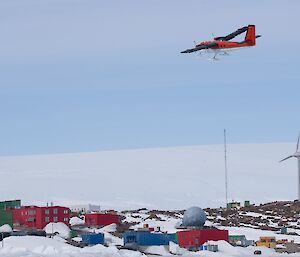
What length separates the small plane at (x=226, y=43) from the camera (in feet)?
305

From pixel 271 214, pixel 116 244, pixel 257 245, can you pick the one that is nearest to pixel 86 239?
pixel 116 244

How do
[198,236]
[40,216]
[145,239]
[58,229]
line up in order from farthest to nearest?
[40,216] → [58,229] → [198,236] → [145,239]

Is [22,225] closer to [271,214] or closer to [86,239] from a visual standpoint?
[86,239]

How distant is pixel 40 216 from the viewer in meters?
99.4

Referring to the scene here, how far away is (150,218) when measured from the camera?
11238cm

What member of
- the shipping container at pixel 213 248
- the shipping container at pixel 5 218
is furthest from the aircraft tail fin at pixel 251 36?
the shipping container at pixel 5 218

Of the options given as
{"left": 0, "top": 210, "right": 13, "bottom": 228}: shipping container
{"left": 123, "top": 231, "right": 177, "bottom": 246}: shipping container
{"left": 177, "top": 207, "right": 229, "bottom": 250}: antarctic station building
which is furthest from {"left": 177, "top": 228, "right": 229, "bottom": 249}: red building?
{"left": 0, "top": 210, "right": 13, "bottom": 228}: shipping container

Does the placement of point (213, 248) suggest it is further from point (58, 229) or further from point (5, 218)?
point (5, 218)

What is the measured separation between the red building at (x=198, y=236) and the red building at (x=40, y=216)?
16.0 m

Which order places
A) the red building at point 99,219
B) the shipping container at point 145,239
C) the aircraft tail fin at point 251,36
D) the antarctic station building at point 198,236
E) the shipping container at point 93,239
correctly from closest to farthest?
1. the shipping container at point 145,239
2. the shipping container at point 93,239
3. the antarctic station building at point 198,236
4. the aircraft tail fin at point 251,36
5. the red building at point 99,219

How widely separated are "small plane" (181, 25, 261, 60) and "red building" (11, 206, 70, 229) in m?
23.9

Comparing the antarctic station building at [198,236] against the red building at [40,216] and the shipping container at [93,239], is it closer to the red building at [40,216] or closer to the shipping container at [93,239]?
the shipping container at [93,239]

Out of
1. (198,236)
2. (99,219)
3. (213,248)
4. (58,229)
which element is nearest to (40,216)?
(58,229)

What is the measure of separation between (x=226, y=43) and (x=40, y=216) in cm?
2845
